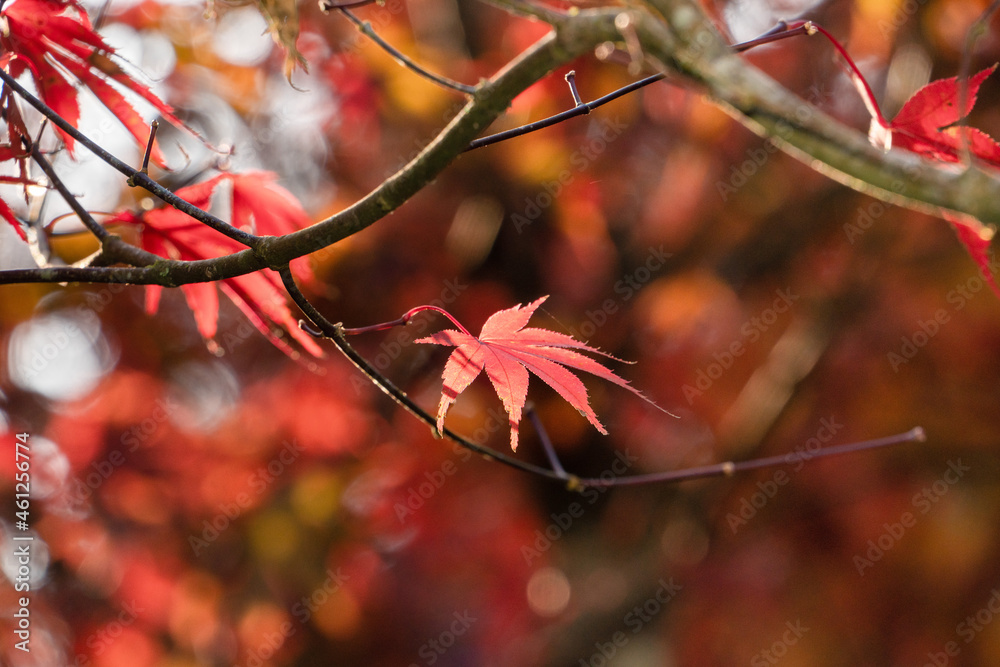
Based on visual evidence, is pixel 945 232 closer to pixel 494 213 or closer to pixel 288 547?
pixel 494 213

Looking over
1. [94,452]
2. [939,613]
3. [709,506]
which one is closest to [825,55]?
[709,506]

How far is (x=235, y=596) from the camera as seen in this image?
2.88 meters
